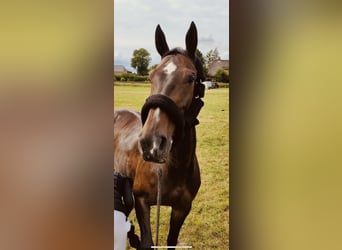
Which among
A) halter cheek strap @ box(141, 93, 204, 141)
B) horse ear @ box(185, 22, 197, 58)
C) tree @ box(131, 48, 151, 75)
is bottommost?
halter cheek strap @ box(141, 93, 204, 141)

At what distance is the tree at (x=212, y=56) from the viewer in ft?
5.01

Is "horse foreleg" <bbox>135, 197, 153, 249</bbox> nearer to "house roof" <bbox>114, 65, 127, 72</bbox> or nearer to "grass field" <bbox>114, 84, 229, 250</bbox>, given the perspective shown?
"grass field" <bbox>114, 84, 229, 250</bbox>

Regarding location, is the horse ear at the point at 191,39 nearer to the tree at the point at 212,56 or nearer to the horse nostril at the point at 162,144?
the tree at the point at 212,56

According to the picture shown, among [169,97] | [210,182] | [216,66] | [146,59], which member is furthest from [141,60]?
[210,182]

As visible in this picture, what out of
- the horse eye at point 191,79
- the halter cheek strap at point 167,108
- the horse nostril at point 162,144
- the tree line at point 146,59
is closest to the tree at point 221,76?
the tree line at point 146,59

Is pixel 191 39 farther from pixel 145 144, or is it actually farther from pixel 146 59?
pixel 145 144

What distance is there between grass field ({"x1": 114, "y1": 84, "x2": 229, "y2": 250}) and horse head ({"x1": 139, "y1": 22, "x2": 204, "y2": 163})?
63mm

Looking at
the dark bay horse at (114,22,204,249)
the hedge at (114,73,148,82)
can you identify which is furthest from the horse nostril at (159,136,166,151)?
the hedge at (114,73,148,82)

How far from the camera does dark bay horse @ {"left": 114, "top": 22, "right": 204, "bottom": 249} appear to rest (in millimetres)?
1494

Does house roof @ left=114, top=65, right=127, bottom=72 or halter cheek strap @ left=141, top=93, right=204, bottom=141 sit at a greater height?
house roof @ left=114, top=65, right=127, bottom=72

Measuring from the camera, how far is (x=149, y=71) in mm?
1522

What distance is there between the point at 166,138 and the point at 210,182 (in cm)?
27
